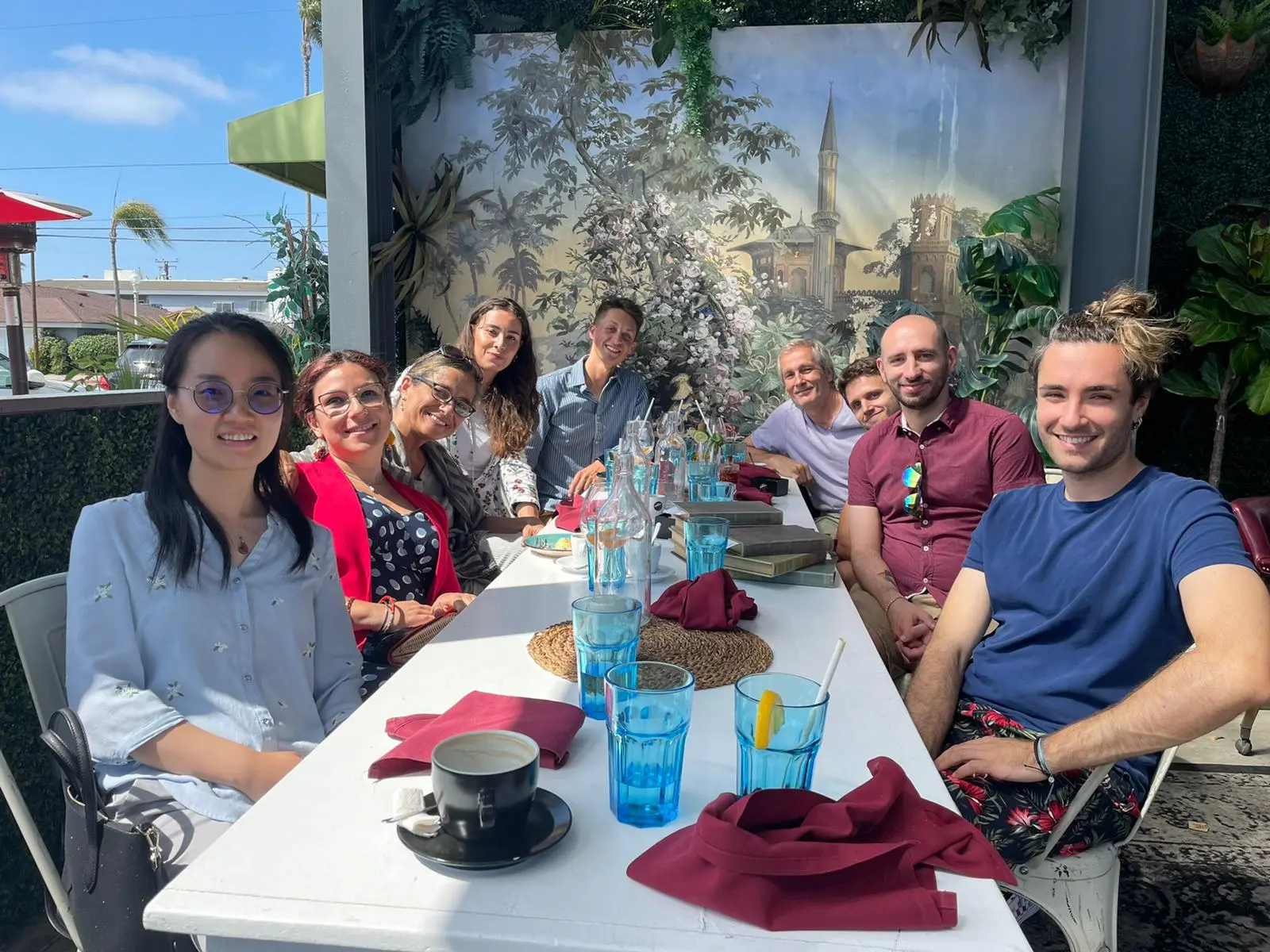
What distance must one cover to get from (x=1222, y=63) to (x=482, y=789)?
18.7 feet

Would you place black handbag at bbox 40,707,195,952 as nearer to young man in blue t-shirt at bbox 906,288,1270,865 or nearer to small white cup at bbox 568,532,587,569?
small white cup at bbox 568,532,587,569

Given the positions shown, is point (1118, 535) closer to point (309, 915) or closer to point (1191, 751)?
point (309, 915)

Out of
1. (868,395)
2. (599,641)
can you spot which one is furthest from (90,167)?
(599,641)

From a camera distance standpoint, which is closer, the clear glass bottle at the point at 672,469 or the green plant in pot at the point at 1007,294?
the clear glass bottle at the point at 672,469

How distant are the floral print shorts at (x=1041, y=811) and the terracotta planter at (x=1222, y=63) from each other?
4828 mm

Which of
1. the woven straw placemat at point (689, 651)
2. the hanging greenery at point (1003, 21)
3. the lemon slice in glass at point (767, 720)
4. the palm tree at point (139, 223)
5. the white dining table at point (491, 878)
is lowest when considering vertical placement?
the white dining table at point (491, 878)

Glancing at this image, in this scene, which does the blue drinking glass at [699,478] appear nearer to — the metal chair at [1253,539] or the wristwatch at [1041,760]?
the wristwatch at [1041,760]

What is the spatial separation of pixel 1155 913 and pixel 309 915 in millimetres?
2307

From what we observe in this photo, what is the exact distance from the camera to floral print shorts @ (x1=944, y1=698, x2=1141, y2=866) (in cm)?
142

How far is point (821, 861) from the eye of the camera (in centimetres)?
82

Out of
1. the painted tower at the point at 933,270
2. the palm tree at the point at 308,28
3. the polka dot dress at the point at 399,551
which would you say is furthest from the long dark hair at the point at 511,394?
the palm tree at the point at 308,28

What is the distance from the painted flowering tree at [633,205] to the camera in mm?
5250

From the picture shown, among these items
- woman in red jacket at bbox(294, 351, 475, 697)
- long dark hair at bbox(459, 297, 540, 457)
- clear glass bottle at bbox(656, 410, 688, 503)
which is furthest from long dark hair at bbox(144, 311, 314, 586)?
long dark hair at bbox(459, 297, 540, 457)

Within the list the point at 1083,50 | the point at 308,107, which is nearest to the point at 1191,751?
the point at 1083,50
